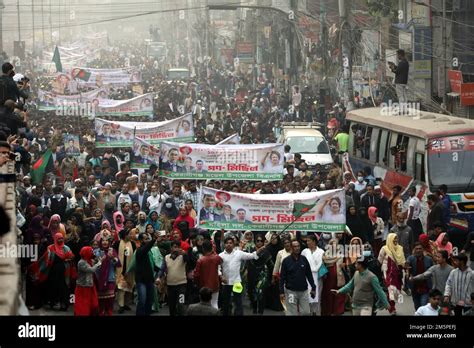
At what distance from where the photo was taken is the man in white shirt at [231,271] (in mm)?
13383

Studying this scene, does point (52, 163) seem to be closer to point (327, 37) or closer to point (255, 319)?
point (255, 319)

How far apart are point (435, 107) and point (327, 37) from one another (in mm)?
11592

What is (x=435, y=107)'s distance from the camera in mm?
31047

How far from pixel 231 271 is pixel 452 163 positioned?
6.70 m

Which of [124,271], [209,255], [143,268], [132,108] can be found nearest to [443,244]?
[209,255]

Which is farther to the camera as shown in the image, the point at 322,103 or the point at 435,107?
the point at 322,103

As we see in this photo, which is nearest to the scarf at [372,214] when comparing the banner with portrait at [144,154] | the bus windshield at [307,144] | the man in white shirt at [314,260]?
the man in white shirt at [314,260]

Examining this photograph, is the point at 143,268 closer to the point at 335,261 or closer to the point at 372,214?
the point at 335,261

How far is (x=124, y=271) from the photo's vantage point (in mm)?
14453

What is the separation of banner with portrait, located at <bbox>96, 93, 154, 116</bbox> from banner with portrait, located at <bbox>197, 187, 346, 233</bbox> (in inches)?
697

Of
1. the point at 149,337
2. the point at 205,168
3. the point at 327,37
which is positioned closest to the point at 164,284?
the point at 205,168

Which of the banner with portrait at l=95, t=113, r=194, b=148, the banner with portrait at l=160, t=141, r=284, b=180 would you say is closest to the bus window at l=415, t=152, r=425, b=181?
the banner with portrait at l=160, t=141, r=284, b=180

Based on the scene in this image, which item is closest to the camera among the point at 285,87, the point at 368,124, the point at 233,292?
the point at 233,292

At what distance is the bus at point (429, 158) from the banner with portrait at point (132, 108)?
29.8ft
